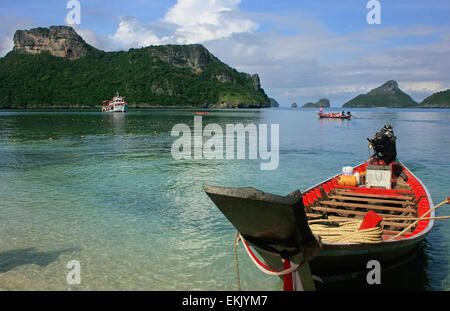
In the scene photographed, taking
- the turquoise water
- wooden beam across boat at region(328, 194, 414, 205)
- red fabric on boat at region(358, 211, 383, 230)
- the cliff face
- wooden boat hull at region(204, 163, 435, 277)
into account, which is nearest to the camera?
wooden boat hull at region(204, 163, 435, 277)

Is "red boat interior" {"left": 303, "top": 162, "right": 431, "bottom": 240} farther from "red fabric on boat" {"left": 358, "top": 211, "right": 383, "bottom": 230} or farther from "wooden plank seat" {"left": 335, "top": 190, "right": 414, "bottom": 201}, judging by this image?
"red fabric on boat" {"left": 358, "top": 211, "right": 383, "bottom": 230}

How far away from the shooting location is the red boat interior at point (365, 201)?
816 centimetres

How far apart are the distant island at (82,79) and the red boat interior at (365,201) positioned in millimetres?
154278

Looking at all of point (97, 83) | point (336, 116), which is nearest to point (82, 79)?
point (97, 83)

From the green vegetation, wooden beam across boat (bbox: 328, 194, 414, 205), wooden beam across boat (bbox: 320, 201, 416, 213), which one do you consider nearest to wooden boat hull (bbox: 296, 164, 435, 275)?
wooden beam across boat (bbox: 320, 201, 416, 213)

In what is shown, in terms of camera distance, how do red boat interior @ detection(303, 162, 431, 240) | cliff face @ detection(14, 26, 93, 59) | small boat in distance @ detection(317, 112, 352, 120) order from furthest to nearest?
cliff face @ detection(14, 26, 93, 59)
small boat in distance @ detection(317, 112, 352, 120)
red boat interior @ detection(303, 162, 431, 240)

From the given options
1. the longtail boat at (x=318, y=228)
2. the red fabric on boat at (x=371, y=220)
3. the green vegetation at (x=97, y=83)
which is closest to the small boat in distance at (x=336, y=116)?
the longtail boat at (x=318, y=228)

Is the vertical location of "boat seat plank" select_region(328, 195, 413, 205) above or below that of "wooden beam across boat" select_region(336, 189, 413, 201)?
below

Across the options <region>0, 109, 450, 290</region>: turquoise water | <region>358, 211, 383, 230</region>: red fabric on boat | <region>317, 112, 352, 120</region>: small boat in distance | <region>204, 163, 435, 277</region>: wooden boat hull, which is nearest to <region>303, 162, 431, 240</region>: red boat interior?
<region>204, 163, 435, 277</region>: wooden boat hull

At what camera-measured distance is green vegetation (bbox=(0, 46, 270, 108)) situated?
148750 millimetres

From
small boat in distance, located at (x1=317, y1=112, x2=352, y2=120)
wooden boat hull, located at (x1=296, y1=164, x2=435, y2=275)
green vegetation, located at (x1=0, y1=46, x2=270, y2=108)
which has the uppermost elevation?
green vegetation, located at (x1=0, y1=46, x2=270, y2=108)

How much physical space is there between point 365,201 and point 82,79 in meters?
179

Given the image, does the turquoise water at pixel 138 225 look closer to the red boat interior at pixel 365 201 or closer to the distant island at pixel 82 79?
the red boat interior at pixel 365 201

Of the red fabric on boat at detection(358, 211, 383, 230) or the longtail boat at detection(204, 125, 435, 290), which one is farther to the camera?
the red fabric on boat at detection(358, 211, 383, 230)
